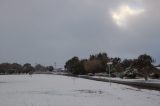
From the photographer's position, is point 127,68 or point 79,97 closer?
point 79,97

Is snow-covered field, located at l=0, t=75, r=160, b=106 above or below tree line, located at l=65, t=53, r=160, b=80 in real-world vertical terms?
below

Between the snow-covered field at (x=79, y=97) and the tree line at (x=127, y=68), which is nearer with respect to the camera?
the snow-covered field at (x=79, y=97)

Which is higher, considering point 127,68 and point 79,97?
point 127,68

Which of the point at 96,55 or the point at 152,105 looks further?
the point at 96,55

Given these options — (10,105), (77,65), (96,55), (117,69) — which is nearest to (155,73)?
(117,69)

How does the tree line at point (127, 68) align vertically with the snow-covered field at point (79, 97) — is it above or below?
above

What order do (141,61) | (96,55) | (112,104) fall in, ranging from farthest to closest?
(96,55) < (141,61) < (112,104)

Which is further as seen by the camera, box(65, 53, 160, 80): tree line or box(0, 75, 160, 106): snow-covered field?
box(65, 53, 160, 80): tree line

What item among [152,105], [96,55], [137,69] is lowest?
[152,105]

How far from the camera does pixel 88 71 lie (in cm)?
14675

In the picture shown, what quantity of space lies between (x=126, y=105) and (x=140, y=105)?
1.25 m

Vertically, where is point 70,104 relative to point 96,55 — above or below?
below

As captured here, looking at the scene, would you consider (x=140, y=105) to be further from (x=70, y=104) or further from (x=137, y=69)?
(x=137, y=69)

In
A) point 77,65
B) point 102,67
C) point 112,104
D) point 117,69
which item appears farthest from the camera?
point 77,65
